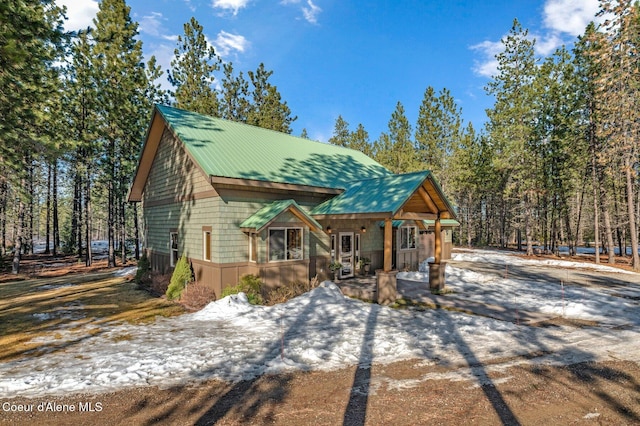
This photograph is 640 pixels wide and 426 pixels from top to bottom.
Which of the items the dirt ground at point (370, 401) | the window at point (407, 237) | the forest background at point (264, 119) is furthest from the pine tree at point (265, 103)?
the dirt ground at point (370, 401)

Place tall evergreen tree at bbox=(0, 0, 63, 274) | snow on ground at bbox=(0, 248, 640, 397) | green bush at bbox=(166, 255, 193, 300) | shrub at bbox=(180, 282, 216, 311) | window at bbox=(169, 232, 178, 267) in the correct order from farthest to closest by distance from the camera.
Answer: window at bbox=(169, 232, 178, 267)
green bush at bbox=(166, 255, 193, 300)
shrub at bbox=(180, 282, 216, 311)
tall evergreen tree at bbox=(0, 0, 63, 274)
snow on ground at bbox=(0, 248, 640, 397)

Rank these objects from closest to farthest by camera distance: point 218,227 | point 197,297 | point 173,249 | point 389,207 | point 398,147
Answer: point 389,207 < point 197,297 < point 218,227 < point 173,249 < point 398,147

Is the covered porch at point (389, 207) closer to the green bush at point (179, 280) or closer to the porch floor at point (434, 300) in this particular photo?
the porch floor at point (434, 300)

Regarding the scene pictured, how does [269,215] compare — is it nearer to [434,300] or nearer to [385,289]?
[385,289]

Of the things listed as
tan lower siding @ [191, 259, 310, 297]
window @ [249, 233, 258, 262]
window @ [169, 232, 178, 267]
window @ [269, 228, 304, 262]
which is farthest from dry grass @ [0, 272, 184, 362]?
window @ [269, 228, 304, 262]

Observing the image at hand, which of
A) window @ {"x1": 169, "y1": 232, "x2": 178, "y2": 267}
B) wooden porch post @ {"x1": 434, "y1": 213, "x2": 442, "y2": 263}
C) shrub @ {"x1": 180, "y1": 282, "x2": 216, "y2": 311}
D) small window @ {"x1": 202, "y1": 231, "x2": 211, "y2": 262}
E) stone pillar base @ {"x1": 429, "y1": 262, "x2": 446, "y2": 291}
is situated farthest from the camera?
window @ {"x1": 169, "y1": 232, "x2": 178, "y2": 267}

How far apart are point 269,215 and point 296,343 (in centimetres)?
Answer: 509

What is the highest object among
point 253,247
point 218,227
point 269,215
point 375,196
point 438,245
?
point 375,196

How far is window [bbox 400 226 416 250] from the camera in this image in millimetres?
18438

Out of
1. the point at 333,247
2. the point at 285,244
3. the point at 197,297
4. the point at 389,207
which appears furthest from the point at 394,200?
the point at 197,297

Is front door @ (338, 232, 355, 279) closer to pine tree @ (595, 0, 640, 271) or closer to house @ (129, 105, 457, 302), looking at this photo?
house @ (129, 105, 457, 302)

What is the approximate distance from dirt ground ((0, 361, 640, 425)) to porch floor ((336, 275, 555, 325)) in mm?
3704

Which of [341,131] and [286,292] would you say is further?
[341,131]

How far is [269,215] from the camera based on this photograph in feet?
37.8
